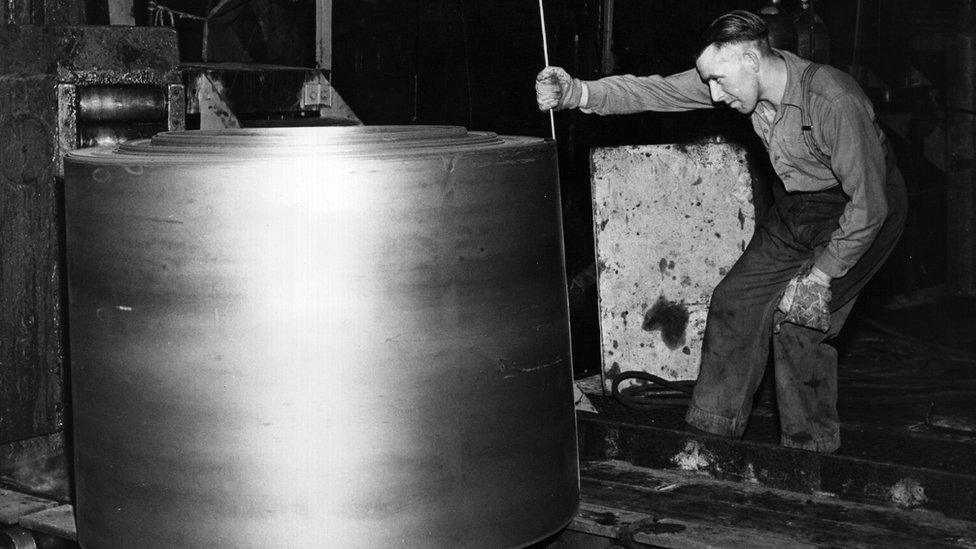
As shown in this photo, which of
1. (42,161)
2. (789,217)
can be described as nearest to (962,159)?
(789,217)

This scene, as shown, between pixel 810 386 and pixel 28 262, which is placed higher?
pixel 28 262

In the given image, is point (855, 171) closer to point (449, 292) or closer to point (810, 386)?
point (810, 386)

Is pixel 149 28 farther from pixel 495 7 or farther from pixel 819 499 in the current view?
pixel 495 7

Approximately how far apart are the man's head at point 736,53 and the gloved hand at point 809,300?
559 mm

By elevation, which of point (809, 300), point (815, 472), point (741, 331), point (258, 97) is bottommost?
point (815, 472)

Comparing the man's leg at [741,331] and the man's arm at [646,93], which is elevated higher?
the man's arm at [646,93]

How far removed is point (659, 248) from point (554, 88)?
134 centimetres

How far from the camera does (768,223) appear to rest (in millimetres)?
3869

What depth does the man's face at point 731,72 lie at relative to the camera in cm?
350

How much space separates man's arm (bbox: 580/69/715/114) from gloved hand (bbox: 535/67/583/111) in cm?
10

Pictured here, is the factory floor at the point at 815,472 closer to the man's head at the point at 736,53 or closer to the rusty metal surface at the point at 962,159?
the man's head at the point at 736,53

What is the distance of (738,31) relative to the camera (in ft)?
11.3

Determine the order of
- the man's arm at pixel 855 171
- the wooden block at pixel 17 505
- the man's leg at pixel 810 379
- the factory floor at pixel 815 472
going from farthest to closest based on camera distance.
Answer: the man's leg at pixel 810 379 → the man's arm at pixel 855 171 → the wooden block at pixel 17 505 → the factory floor at pixel 815 472

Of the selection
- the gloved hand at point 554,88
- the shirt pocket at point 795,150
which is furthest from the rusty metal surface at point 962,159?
the gloved hand at point 554,88
